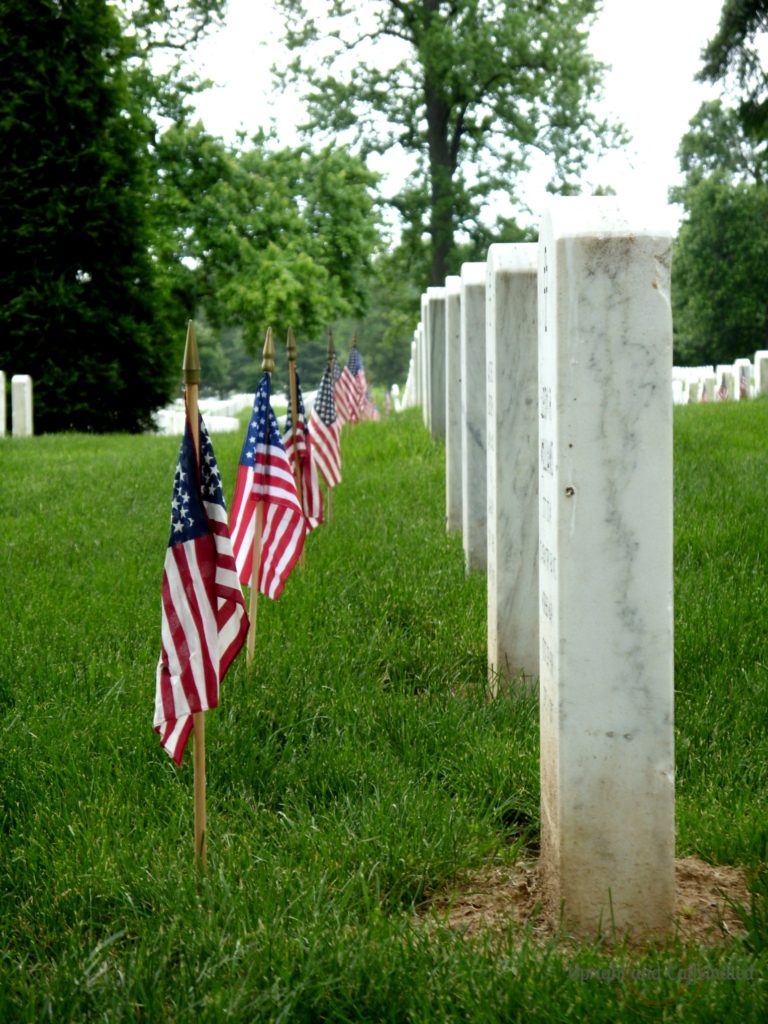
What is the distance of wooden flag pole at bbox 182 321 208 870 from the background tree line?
8.75 meters

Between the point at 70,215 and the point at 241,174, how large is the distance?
7.27m

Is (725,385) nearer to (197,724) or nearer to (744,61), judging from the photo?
(744,61)

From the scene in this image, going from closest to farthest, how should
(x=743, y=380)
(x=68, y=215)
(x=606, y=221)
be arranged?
(x=606, y=221) → (x=68, y=215) → (x=743, y=380)

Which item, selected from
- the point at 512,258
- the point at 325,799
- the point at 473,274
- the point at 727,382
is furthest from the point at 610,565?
the point at 727,382

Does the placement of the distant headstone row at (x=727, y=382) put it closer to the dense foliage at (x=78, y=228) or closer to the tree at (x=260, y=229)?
the tree at (x=260, y=229)

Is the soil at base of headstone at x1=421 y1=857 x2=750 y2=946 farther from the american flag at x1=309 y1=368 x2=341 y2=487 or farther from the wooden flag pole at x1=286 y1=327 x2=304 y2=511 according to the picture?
the american flag at x1=309 y1=368 x2=341 y2=487

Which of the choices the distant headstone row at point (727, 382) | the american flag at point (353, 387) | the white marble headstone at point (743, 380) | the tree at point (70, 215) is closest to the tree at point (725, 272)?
the distant headstone row at point (727, 382)

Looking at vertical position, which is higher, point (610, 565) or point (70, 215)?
point (70, 215)

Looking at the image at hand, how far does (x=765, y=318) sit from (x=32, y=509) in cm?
4614

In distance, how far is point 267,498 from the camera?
599 centimetres

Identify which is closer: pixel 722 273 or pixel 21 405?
pixel 21 405

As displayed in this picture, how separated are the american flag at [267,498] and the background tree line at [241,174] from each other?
7127 mm

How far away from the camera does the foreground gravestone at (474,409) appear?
23.9ft

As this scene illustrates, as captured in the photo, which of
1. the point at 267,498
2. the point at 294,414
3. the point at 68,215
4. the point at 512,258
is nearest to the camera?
the point at 512,258
